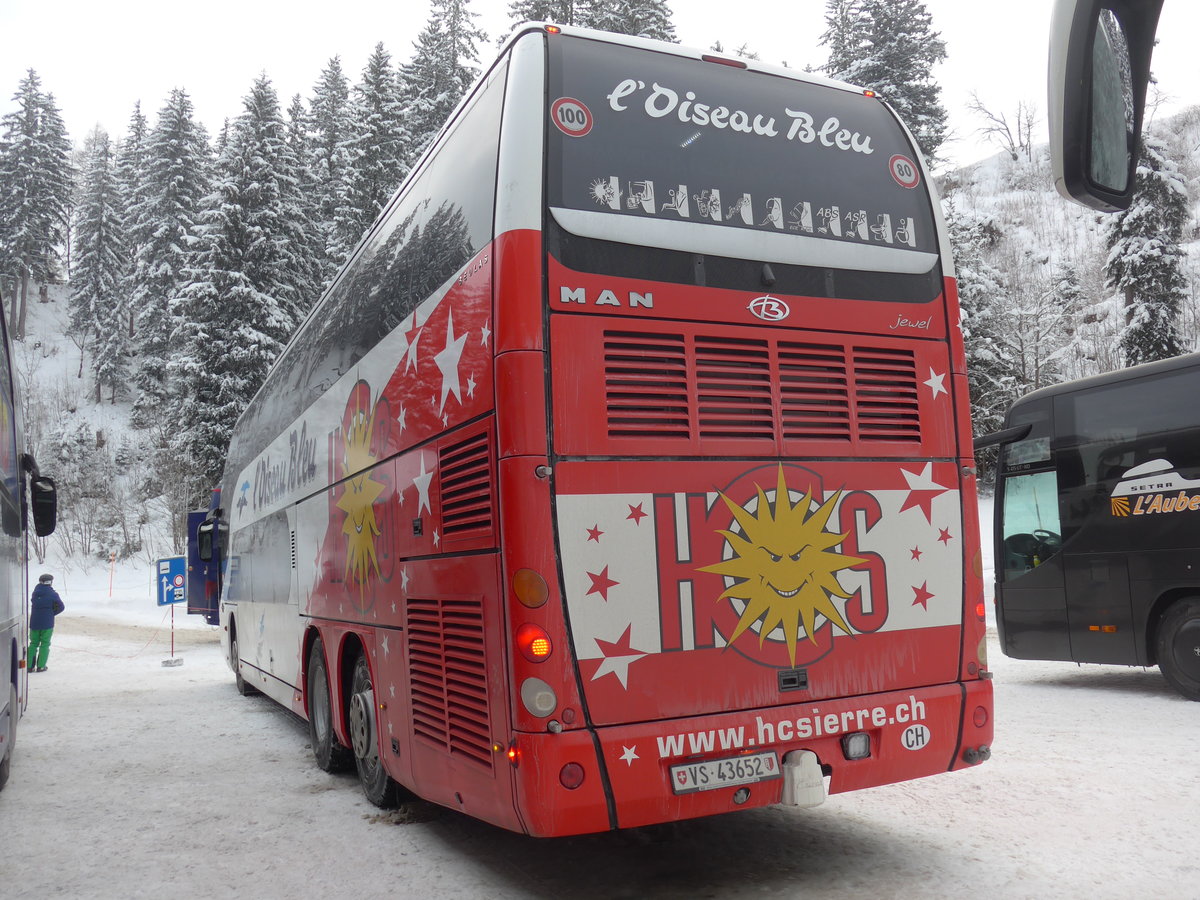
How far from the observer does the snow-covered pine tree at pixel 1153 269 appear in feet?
94.2

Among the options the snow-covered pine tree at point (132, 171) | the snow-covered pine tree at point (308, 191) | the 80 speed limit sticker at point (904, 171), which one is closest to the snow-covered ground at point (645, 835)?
the 80 speed limit sticker at point (904, 171)

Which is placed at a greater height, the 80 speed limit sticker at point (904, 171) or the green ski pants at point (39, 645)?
the 80 speed limit sticker at point (904, 171)

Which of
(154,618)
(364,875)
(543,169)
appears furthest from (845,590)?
(154,618)

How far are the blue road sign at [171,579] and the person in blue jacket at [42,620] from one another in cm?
403

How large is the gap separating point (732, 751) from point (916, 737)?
111cm

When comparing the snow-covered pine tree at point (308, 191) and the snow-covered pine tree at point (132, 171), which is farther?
the snow-covered pine tree at point (132, 171)

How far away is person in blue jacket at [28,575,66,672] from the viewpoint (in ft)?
58.7

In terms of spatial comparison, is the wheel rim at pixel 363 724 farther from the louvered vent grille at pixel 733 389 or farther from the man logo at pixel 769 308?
the man logo at pixel 769 308

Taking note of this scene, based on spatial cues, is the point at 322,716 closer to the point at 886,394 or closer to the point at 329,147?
the point at 886,394

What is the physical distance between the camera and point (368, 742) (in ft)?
23.4

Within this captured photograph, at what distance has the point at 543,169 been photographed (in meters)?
4.82

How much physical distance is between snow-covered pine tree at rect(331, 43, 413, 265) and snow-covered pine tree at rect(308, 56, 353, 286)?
0.60 metres

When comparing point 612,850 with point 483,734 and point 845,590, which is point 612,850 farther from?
point 845,590

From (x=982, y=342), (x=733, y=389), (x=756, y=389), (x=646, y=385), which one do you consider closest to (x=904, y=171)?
(x=756, y=389)
